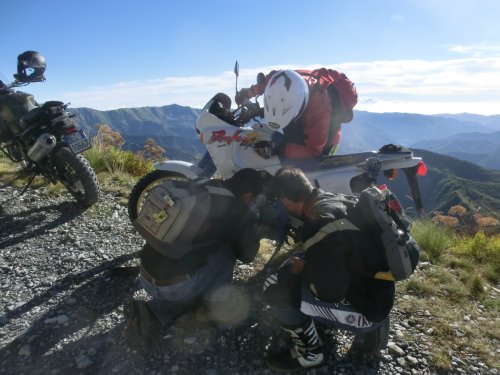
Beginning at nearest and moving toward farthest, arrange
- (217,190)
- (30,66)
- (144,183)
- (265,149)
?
(217,190) → (265,149) → (144,183) → (30,66)

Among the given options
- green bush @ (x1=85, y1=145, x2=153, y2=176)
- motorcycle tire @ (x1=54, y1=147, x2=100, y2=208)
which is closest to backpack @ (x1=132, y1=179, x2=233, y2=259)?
motorcycle tire @ (x1=54, y1=147, x2=100, y2=208)

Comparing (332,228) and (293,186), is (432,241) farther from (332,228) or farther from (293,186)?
(332,228)

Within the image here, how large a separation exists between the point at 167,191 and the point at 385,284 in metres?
1.82

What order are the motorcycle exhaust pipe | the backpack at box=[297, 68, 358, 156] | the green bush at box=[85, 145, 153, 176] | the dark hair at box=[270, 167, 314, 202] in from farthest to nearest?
the green bush at box=[85, 145, 153, 176] < the motorcycle exhaust pipe < the backpack at box=[297, 68, 358, 156] < the dark hair at box=[270, 167, 314, 202]

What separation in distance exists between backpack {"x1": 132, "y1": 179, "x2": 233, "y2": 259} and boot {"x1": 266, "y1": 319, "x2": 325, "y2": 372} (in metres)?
1.08

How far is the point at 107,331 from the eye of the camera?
3.10 metres

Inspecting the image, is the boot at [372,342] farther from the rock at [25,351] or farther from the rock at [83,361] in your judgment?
the rock at [25,351]

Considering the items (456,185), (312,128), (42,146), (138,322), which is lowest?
(456,185)

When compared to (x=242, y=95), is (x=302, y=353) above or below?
below

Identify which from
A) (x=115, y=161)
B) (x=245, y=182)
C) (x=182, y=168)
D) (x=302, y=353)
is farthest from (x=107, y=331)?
(x=115, y=161)

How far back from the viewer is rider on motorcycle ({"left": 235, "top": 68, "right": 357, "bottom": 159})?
3.79 m

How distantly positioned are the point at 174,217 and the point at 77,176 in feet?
11.1

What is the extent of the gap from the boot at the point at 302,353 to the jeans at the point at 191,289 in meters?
0.85

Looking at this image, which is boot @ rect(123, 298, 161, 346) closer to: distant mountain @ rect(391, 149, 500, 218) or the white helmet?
the white helmet
